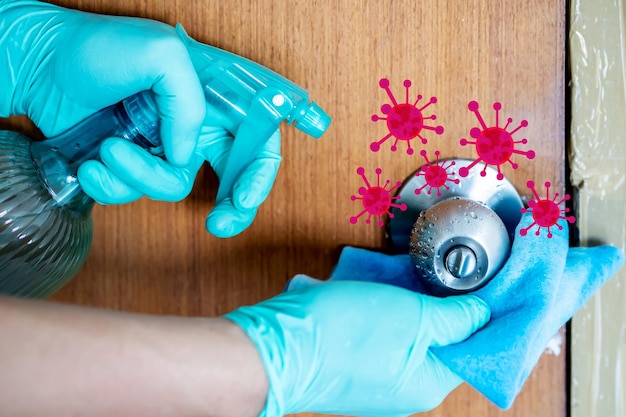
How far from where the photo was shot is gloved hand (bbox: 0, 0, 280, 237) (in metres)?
0.51

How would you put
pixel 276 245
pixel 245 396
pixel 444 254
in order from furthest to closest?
pixel 276 245 < pixel 444 254 < pixel 245 396

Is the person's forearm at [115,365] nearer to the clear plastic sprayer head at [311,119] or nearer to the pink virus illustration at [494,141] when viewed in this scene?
the clear plastic sprayer head at [311,119]

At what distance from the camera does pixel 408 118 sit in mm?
583

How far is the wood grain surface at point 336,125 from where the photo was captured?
0.54 m

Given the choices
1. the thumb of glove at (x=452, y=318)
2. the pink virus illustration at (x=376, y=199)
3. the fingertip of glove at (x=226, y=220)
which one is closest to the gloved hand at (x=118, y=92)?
the fingertip of glove at (x=226, y=220)

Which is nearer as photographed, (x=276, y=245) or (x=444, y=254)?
(x=444, y=254)

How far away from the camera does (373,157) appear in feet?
1.88

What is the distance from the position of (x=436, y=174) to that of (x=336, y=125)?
12cm

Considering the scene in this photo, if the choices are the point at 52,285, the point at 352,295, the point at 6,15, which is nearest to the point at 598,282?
the point at 352,295

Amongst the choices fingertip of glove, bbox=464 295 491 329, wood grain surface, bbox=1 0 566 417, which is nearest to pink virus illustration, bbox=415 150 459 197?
wood grain surface, bbox=1 0 566 417

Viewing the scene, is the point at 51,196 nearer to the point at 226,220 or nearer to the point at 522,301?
the point at 226,220

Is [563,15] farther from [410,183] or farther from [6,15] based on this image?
[6,15]

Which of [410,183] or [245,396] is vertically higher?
[410,183]

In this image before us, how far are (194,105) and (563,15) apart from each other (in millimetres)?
387
